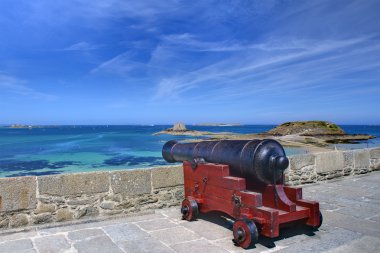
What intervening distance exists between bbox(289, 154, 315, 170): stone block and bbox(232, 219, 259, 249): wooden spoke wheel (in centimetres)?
371

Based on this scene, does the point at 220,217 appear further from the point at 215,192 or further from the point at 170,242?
the point at 170,242

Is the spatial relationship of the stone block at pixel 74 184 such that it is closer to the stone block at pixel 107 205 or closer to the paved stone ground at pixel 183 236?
the stone block at pixel 107 205

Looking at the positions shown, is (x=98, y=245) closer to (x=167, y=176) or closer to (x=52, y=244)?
(x=52, y=244)

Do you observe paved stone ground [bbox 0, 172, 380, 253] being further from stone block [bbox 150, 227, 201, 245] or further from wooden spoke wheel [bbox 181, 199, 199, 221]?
wooden spoke wheel [bbox 181, 199, 199, 221]

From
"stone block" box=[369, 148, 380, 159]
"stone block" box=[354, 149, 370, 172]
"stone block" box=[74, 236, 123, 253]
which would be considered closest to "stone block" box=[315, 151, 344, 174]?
"stone block" box=[354, 149, 370, 172]

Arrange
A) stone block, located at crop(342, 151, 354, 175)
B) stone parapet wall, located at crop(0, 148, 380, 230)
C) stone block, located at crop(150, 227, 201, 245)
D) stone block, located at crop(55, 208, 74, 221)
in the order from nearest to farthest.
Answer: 1. stone block, located at crop(150, 227, 201, 245)
2. stone parapet wall, located at crop(0, 148, 380, 230)
3. stone block, located at crop(55, 208, 74, 221)
4. stone block, located at crop(342, 151, 354, 175)

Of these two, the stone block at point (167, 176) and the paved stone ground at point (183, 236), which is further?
the stone block at point (167, 176)

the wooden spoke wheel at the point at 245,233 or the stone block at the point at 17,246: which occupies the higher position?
the wooden spoke wheel at the point at 245,233

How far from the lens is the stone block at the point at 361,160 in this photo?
332 inches

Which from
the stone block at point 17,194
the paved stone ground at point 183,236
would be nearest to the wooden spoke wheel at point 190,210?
the paved stone ground at point 183,236

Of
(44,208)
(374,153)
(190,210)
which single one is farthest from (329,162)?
(44,208)

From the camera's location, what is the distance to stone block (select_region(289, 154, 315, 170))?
705cm

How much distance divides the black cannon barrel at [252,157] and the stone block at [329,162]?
3.94 meters

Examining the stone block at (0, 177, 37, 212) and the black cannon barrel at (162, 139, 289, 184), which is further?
the stone block at (0, 177, 37, 212)
